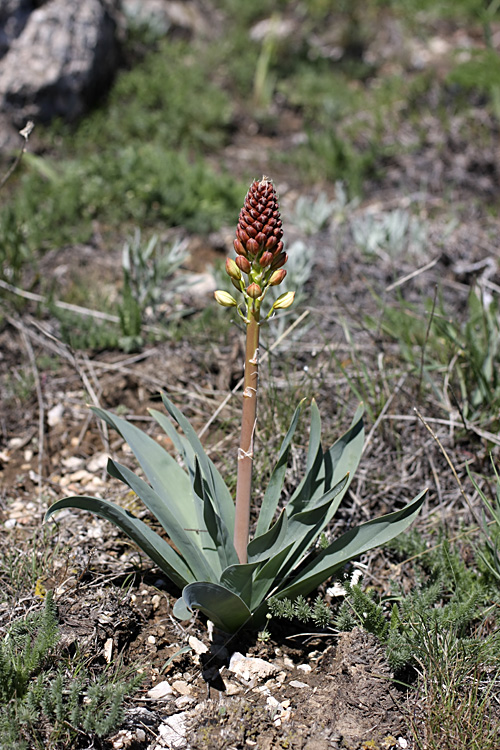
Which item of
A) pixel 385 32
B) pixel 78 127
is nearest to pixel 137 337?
pixel 78 127

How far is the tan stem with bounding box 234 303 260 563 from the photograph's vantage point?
1.93m

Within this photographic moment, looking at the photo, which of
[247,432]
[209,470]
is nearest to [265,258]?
[247,432]

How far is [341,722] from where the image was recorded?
6.60ft

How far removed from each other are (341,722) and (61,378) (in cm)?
227

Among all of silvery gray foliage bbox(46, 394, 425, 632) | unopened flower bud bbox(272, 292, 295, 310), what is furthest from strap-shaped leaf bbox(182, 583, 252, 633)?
unopened flower bud bbox(272, 292, 295, 310)

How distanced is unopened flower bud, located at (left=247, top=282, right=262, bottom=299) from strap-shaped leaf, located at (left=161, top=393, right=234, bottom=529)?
1.56ft

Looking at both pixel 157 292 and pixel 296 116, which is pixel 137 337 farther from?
pixel 296 116

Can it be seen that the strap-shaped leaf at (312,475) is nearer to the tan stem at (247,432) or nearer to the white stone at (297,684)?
the tan stem at (247,432)

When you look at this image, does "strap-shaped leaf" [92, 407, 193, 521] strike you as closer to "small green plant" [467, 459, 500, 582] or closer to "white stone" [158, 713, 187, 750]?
"white stone" [158, 713, 187, 750]

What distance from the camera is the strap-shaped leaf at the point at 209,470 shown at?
214cm

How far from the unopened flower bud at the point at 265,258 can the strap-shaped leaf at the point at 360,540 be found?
2.88 feet

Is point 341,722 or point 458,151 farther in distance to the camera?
point 458,151

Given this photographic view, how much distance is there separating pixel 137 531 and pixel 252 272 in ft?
2.92

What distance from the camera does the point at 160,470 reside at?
2.37 metres
